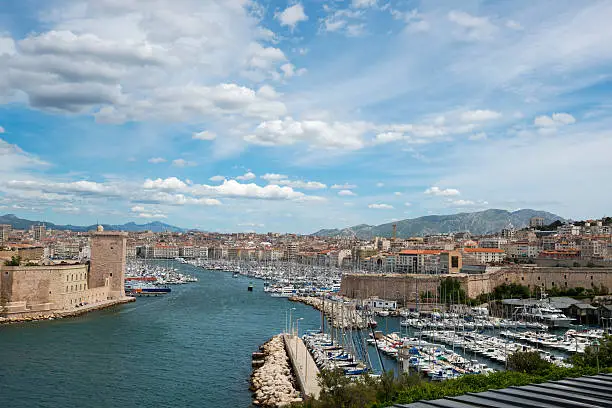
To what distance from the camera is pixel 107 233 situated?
2484 cm

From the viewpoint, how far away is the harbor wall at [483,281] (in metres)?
26.4

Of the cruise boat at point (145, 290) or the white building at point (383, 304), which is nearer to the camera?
the white building at point (383, 304)

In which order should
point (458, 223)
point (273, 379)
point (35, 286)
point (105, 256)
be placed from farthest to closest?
point (458, 223), point (105, 256), point (35, 286), point (273, 379)

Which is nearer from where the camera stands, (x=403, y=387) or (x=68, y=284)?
(x=403, y=387)

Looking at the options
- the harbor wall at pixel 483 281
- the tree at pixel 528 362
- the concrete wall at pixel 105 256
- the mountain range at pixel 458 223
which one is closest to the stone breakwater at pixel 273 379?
the tree at pixel 528 362

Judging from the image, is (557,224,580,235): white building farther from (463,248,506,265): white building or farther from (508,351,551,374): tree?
(508,351,551,374): tree

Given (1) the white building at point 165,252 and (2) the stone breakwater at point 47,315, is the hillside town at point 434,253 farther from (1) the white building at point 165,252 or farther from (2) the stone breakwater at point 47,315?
(2) the stone breakwater at point 47,315

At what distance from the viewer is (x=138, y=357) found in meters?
14.8

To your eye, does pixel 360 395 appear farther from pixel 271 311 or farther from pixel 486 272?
pixel 486 272

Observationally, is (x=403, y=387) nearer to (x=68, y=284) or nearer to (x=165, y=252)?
(x=68, y=284)

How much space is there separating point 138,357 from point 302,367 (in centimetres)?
490

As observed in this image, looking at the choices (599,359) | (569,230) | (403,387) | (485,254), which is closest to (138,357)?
(403,387)

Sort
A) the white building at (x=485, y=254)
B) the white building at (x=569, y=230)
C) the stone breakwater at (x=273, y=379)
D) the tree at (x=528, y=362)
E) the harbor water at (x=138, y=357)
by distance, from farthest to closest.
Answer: the white building at (x=569, y=230) → the white building at (x=485, y=254) → the harbor water at (x=138, y=357) → the stone breakwater at (x=273, y=379) → the tree at (x=528, y=362)

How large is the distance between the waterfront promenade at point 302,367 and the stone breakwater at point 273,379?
0.16 metres
